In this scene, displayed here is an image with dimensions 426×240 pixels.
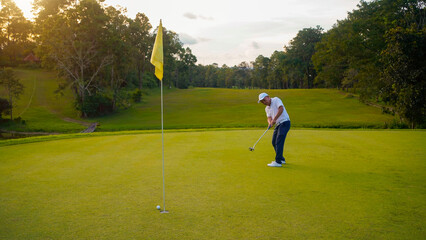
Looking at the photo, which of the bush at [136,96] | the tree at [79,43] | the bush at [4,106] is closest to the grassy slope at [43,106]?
the bush at [4,106]

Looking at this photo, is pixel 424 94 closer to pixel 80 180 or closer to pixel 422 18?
pixel 422 18

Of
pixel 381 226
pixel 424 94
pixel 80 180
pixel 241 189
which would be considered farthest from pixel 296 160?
pixel 424 94

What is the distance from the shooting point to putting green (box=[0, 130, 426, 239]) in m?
3.75

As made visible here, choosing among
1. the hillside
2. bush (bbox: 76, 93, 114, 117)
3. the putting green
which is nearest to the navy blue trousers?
the putting green

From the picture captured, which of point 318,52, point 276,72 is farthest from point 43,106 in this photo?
point 276,72

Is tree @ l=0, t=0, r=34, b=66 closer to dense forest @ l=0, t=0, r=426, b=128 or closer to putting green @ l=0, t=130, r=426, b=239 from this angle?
dense forest @ l=0, t=0, r=426, b=128

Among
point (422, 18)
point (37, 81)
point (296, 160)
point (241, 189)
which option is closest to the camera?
point (241, 189)

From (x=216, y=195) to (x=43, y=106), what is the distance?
49260 millimetres

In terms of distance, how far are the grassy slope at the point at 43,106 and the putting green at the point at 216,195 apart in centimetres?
2755

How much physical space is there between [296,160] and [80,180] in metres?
5.14

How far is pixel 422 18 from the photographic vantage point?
3100 cm

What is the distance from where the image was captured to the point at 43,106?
4712 cm

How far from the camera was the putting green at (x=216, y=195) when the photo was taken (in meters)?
3.75

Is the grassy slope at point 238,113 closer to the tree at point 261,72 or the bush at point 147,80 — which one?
the bush at point 147,80
